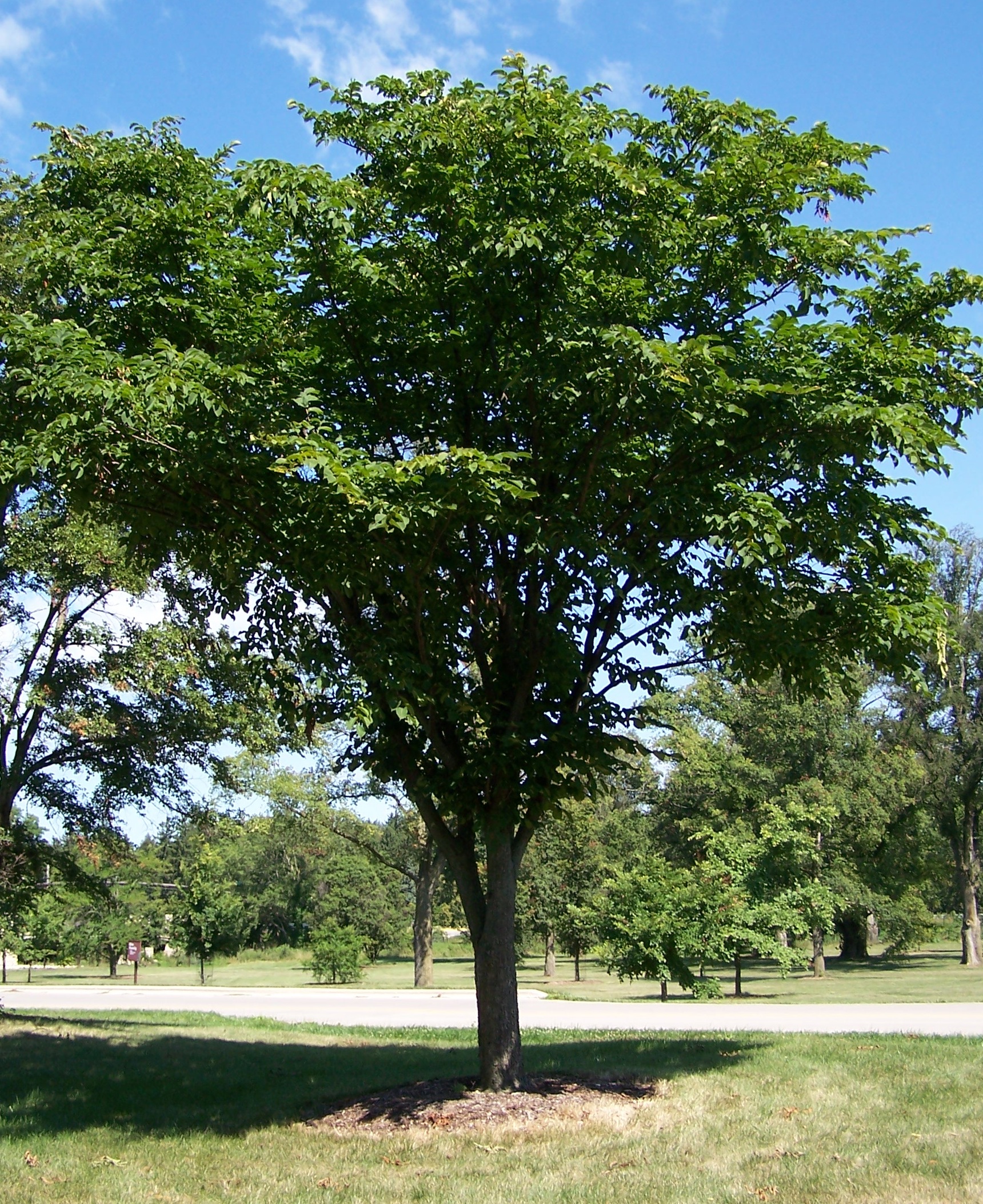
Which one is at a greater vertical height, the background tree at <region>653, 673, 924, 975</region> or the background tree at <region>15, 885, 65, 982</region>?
the background tree at <region>653, 673, 924, 975</region>

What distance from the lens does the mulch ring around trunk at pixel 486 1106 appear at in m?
7.81

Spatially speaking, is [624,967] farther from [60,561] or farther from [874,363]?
[874,363]

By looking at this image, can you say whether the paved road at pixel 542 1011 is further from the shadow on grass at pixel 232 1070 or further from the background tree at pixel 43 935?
the background tree at pixel 43 935

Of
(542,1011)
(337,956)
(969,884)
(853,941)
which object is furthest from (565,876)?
(542,1011)

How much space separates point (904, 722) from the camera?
129 feet

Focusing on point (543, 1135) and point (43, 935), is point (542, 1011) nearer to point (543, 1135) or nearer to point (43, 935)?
point (543, 1135)

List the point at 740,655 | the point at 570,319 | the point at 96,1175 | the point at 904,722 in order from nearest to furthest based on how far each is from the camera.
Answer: the point at 96,1175 → the point at 570,319 → the point at 740,655 → the point at 904,722

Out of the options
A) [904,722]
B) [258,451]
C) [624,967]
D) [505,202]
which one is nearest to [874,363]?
[505,202]

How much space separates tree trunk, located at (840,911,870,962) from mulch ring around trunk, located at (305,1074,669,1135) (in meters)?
36.0

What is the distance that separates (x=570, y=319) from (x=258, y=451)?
2437 millimetres

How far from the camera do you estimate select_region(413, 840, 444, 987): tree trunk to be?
3447 cm

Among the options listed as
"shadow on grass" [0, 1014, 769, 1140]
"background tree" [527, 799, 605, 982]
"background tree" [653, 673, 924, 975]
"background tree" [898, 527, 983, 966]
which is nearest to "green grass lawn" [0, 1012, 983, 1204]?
"shadow on grass" [0, 1014, 769, 1140]

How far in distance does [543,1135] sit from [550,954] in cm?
3669

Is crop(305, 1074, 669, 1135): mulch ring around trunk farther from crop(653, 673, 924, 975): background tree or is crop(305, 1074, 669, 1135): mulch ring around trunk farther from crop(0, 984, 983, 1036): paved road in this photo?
crop(653, 673, 924, 975): background tree
